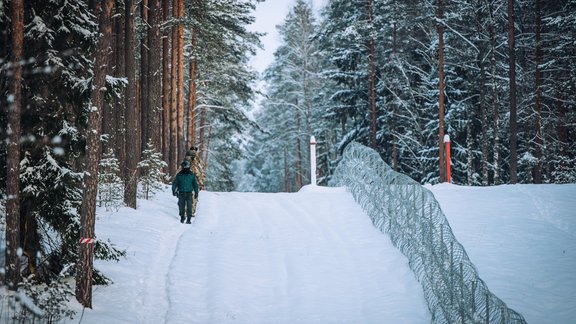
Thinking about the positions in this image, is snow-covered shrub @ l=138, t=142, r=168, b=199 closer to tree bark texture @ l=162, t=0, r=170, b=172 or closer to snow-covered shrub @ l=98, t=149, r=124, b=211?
snow-covered shrub @ l=98, t=149, r=124, b=211

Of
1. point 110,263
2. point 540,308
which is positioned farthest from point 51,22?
point 540,308

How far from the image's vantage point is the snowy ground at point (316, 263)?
7797 millimetres

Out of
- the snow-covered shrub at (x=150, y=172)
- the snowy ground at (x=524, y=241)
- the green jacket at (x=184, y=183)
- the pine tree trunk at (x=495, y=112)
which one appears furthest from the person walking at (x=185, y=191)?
the pine tree trunk at (x=495, y=112)

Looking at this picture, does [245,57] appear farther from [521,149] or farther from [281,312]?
[281,312]

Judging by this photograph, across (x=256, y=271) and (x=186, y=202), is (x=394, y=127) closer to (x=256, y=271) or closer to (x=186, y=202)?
(x=186, y=202)

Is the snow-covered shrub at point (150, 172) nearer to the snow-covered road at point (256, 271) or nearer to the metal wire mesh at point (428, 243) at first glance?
the snow-covered road at point (256, 271)

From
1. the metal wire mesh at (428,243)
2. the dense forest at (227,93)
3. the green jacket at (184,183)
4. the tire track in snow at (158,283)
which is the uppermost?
the dense forest at (227,93)

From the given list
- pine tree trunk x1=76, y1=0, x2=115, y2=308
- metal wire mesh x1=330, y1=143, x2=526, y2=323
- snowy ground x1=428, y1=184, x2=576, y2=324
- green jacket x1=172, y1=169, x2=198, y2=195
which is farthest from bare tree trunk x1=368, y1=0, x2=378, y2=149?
pine tree trunk x1=76, y1=0, x2=115, y2=308

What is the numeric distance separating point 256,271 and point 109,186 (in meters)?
6.23

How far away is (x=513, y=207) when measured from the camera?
41.7 ft

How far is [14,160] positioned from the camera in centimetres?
664

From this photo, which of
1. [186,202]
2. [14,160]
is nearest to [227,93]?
[186,202]

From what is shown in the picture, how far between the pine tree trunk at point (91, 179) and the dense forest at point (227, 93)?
21 mm

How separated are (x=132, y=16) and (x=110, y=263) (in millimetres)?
8539
